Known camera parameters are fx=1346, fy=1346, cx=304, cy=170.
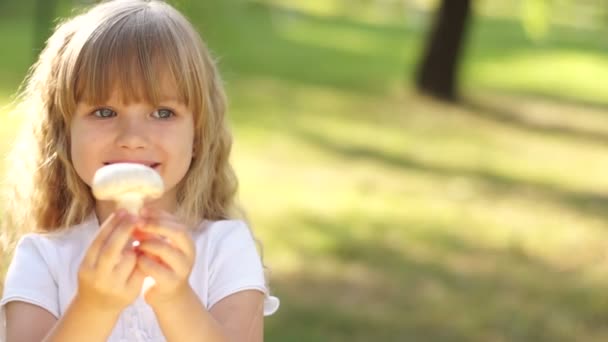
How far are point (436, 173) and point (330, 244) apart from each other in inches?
85.7

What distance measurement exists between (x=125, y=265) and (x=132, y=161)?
0.28 m

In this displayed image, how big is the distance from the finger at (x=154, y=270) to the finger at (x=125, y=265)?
0.04ft

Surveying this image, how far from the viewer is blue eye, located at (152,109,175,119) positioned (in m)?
2.49

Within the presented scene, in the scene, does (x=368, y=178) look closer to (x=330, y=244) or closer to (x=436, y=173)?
(x=436, y=173)

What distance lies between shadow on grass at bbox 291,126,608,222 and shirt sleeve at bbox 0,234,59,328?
20.7 ft

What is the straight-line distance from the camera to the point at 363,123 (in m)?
11.3

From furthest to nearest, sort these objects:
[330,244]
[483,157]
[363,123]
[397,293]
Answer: [363,123], [483,157], [330,244], [397,293]

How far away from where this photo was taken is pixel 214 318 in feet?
8.32

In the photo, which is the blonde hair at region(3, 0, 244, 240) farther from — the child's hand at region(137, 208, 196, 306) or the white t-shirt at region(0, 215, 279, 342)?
the child's hand at region(137, 208, 196, 306)

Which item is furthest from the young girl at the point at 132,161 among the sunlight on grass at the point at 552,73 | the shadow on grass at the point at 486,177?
the sunlight on grass at the point at 552,73

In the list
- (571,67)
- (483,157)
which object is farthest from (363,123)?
(571,67)

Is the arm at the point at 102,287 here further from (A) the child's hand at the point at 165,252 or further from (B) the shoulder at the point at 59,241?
(B) the shoulder at the point at 59,241

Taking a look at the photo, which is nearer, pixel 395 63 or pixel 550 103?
pixel 550 103

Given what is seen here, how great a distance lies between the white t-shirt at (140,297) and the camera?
256cm
